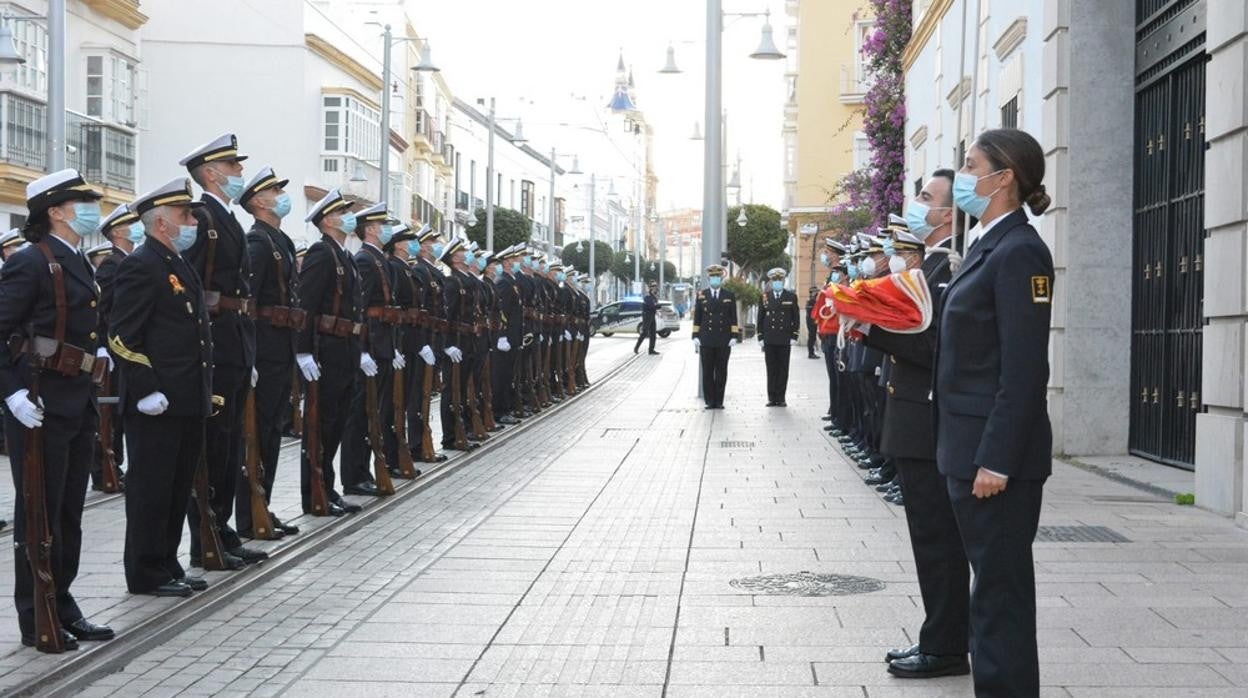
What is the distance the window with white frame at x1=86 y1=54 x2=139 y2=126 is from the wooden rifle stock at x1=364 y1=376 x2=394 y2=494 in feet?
90.1

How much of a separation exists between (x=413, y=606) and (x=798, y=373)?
2842 centimetres

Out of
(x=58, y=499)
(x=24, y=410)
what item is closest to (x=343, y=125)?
(x=58, y=499)

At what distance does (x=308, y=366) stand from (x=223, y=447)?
1.75m

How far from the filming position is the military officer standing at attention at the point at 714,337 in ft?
78.9

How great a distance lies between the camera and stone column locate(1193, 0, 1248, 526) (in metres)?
11.0

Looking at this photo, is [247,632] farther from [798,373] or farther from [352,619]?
[798,373]

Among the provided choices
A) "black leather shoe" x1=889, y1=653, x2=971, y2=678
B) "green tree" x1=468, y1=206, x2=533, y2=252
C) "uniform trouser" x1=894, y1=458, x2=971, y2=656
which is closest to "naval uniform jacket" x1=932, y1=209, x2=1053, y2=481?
"uniform trouser" x1=894, y1=458, x2=971, y2=656

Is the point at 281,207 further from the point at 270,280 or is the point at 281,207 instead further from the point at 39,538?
the point at 39,538

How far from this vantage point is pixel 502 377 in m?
20.6

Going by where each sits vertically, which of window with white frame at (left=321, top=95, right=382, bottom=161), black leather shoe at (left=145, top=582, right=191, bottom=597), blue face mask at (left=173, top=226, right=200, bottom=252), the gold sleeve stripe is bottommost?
black leather shoe at (left=145, top=582, right=191, bottom=597)

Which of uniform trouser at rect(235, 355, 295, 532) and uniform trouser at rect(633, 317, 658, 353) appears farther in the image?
uniform trouser at rect(633, 317, 658, 353)

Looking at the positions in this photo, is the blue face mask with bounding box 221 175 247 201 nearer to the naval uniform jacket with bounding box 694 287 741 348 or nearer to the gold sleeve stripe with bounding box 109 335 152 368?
the gold sleeve stripe with bounding box 109 335 152 368

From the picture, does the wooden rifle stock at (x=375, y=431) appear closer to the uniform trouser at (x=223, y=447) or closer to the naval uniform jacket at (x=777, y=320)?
the uniform trouser at (x=223, y=447)

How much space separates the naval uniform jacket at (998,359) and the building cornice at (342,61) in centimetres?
4600
